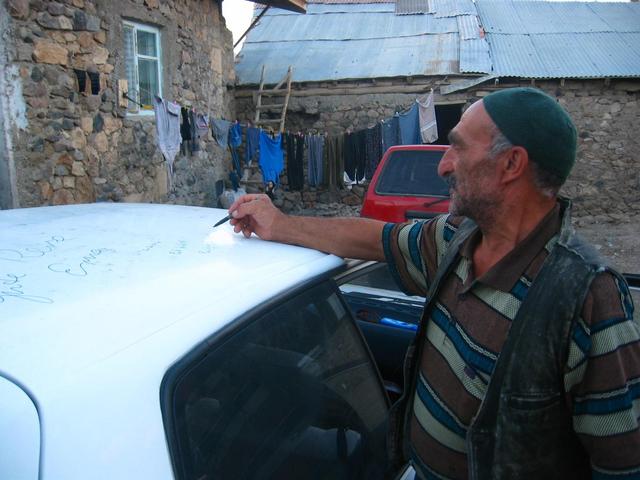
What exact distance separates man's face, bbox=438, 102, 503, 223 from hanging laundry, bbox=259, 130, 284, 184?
8732mm

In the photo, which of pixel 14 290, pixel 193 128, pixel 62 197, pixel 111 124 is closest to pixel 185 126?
pixel 193 128

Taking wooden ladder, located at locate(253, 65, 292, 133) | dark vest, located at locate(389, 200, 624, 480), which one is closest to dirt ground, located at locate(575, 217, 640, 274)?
wooden ladder, located at locate(253, 65, 292, 133)

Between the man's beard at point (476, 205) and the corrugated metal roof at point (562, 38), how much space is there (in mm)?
10334

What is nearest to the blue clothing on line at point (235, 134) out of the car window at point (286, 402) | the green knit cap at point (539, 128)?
the car window at point (286, 402)

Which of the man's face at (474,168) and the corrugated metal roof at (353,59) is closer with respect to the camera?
the man's face at (474,168)

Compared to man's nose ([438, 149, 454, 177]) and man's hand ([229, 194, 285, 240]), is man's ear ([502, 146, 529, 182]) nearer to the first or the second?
man's nose ([438, 149, 454, 177])

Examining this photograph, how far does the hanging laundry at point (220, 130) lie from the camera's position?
9.31m

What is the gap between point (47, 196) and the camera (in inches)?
228

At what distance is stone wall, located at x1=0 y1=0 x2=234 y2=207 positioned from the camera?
547 centimetres

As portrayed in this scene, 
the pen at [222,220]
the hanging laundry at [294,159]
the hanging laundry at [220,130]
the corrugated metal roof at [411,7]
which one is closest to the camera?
the pen at [222,220]

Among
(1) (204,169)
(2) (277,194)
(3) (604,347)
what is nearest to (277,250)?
(3) (604,347)

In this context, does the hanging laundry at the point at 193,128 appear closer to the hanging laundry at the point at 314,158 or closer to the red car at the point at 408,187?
the hanging laundry at the point at 314,158

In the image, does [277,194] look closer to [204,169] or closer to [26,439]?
[204,169]

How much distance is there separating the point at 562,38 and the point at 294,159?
6969mm
